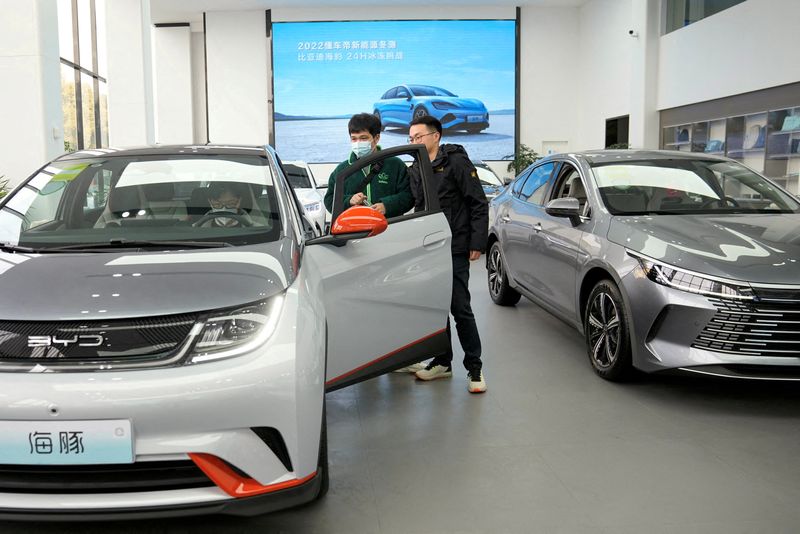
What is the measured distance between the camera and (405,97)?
19.1 meters

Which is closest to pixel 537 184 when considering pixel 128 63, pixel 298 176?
pixel 298 176

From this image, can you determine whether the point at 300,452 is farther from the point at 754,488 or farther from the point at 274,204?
the point at 754,488

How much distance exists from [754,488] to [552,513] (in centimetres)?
82

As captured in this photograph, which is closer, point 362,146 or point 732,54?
point 362,146

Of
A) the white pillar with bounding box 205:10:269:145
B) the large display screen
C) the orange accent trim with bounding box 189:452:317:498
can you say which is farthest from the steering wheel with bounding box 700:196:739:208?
the white pillar with bounding box 205:10:269:145

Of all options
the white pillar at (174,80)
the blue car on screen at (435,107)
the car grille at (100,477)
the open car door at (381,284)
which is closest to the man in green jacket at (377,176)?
the open car door at (381,284)

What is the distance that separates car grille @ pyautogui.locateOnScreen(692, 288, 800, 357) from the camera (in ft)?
11.0

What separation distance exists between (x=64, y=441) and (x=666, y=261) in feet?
9.24

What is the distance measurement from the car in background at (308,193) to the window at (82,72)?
7.38 metres

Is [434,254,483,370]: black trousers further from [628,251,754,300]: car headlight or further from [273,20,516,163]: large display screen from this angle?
[273,20,516,163]: large display screen

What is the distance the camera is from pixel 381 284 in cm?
291

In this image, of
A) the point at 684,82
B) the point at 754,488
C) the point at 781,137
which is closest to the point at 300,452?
the point at 754,488

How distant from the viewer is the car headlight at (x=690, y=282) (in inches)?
132

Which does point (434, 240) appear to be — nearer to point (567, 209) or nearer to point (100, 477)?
point (567, 209)
